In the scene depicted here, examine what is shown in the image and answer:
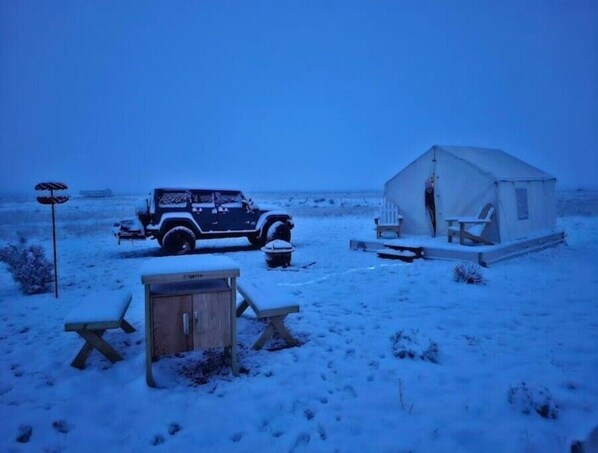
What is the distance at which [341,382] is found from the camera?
397 centimetres

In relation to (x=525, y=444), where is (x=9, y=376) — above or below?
above

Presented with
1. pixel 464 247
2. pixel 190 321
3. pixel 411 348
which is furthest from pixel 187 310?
pixel 464 247

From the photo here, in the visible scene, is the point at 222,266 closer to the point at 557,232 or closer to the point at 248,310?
the point at 248,310

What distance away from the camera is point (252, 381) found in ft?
13.0

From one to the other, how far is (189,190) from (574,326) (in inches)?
382

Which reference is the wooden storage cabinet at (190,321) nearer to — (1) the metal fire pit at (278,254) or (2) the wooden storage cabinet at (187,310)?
(2) the wooden storage cabinet at (187,310)

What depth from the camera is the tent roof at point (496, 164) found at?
1202cm

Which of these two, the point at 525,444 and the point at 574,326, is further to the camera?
the point at 574,326

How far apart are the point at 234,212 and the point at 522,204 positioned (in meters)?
8.99

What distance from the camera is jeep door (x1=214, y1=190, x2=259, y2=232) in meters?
12.2

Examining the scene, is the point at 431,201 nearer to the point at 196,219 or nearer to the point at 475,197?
the point at 475,197

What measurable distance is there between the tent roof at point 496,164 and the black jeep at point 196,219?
5.85 m

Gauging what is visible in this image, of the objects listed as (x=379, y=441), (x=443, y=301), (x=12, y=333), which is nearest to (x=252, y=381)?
(x=379, y=441)

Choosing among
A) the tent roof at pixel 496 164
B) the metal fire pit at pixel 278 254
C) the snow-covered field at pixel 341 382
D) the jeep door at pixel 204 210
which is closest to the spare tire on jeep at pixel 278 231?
the jeep door at pixel 204 210
